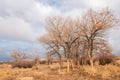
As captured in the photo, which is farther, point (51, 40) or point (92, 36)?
point (51, 40)

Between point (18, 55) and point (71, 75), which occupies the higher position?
point (18, 55)

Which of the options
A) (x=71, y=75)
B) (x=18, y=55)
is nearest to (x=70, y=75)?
(x=71, y=75)

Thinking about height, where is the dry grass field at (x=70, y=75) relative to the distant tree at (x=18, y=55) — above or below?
below

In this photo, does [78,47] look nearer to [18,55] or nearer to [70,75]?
[70,75]

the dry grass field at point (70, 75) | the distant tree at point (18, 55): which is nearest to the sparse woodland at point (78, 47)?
the dry grass field at point (70, 75)

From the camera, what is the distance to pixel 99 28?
3095cm

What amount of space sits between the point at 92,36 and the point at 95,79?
35.1 ft

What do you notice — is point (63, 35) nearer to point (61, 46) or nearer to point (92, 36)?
Answer: point (61, 46)

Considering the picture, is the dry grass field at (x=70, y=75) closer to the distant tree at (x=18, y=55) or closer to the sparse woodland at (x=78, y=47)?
the sparse woodland at (x=78, y=47)

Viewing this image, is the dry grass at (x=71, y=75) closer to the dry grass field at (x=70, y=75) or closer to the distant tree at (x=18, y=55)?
the dry grass field at (x=70, y=75)

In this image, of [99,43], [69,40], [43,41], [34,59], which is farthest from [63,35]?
[34,59]

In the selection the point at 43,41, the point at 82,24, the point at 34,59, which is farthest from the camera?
the point at 34,59

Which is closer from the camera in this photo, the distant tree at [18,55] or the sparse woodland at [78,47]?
the sparse woodland at [78,47]

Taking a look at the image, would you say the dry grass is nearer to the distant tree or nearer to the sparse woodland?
the sparse woodland
